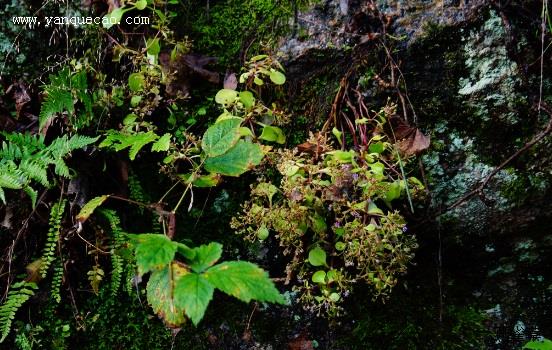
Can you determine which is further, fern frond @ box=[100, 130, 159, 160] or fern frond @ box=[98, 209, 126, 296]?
fern frond @ box=[98, 209, 126, 296]

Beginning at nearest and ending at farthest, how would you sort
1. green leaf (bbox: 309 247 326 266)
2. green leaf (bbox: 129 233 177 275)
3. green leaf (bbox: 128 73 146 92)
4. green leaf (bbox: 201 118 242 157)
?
1. green leaf (bbox: 129 233 177 275)
2. green leaf (bbox: 201 118 242 157)
3. green leaf (bbox: 309 247 326 266)
4. green leaf (bbox: 128 73 146 92)

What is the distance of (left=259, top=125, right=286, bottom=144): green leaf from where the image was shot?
2475 mm

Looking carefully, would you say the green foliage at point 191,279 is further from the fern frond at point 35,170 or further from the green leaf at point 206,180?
the fern frond at point 35,170

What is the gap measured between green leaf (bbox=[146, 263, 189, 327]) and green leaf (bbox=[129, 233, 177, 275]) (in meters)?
0.04

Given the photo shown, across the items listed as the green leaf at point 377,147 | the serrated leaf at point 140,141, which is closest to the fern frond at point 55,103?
the serrated leaf at point 140,141

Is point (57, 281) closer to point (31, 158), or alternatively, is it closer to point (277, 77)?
point (31, 158)

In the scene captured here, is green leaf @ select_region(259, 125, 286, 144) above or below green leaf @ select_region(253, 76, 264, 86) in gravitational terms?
below

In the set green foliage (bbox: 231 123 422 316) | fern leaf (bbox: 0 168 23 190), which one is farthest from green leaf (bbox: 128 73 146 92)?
green foliage (bbox: 231 123 422 316)

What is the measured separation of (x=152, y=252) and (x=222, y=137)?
0.70 meters

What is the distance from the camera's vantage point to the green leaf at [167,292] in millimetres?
1785

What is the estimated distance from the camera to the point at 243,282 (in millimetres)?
1640

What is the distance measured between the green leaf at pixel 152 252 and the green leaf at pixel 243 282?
16 centimetres

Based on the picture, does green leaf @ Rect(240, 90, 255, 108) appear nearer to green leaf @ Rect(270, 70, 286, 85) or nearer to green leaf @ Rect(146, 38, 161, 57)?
green leaf @ Rect(270, 70, 286, 85)

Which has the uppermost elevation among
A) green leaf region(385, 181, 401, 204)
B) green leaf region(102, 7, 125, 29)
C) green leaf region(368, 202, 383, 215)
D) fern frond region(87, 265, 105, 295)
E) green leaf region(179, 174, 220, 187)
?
green leaf region(102, 7, 125, 29)
